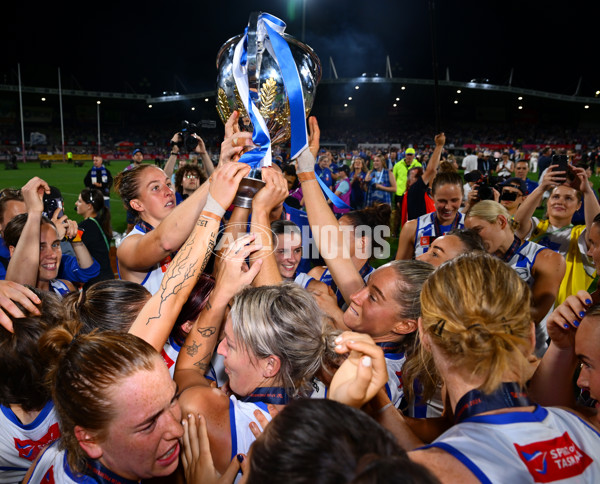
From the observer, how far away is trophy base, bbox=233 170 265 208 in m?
2.09

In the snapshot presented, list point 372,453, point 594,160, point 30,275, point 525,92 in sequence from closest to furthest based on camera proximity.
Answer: point 372,453 → point 30,275 → point 594,160 → point 525,92

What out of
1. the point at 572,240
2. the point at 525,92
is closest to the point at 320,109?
the point at 525,92

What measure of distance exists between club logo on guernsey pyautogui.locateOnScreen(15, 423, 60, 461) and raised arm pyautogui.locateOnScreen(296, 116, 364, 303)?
1642mm

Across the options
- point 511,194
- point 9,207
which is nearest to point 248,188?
point 9,207

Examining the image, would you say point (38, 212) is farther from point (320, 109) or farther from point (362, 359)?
point (320, 109)

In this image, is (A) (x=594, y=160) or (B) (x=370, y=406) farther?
(A) (x=594, y=160)

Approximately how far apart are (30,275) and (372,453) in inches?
117

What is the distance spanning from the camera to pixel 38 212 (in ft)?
9.82

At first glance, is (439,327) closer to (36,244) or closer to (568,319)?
(568,319)

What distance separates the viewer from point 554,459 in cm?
115

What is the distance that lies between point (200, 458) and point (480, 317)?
3.57 feet

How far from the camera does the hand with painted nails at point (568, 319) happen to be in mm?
1705

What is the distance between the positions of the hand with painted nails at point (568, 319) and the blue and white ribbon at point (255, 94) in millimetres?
1442

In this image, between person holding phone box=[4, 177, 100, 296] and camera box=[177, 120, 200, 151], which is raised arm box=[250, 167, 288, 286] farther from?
person holding phone box=[4, 177, 100, 296]
